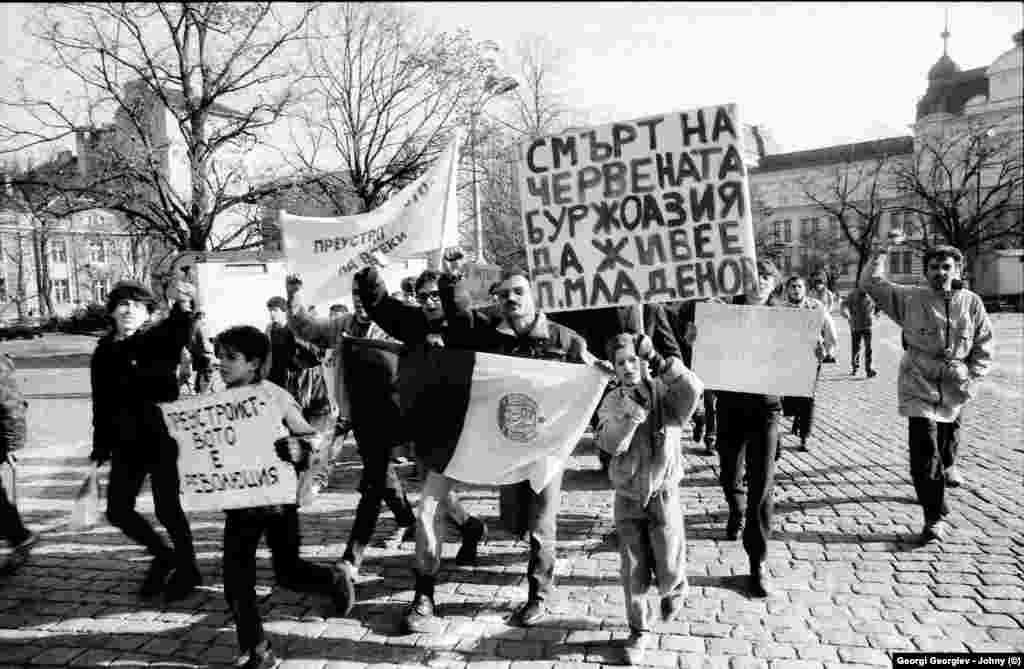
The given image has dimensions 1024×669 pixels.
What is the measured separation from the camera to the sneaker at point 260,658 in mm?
3582

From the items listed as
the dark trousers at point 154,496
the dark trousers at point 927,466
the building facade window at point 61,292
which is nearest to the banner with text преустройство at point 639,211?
the dark trousers at point 927,466

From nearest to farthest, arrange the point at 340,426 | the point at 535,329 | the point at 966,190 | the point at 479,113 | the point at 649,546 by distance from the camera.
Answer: the point at 649,546, the point at 535,329, the point at 340,426, the point at 479,113, the point at 966,190

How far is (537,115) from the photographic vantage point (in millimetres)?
32500

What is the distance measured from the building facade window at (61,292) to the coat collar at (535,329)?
69.9 meters

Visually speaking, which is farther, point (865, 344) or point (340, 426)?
point (865, 344)

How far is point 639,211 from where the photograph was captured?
171 inches

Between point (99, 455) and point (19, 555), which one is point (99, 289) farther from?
point (99, 455)

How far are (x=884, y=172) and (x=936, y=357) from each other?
68.1m

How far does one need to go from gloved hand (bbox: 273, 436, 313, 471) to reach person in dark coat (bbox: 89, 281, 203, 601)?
111 centimetres

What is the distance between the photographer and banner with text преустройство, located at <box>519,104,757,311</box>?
4.20 m

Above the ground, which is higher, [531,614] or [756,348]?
[756,348]

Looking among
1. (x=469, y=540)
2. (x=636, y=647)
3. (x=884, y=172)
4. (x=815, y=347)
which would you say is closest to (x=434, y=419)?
(x=469, y=540)

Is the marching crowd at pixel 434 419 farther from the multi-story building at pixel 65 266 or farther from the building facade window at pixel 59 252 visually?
the building facade window at pixel 59 252

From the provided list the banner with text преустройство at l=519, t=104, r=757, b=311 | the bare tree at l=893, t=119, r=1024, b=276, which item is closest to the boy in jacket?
the banner with text преустройство at l=519, t=104, r=757, b=311
